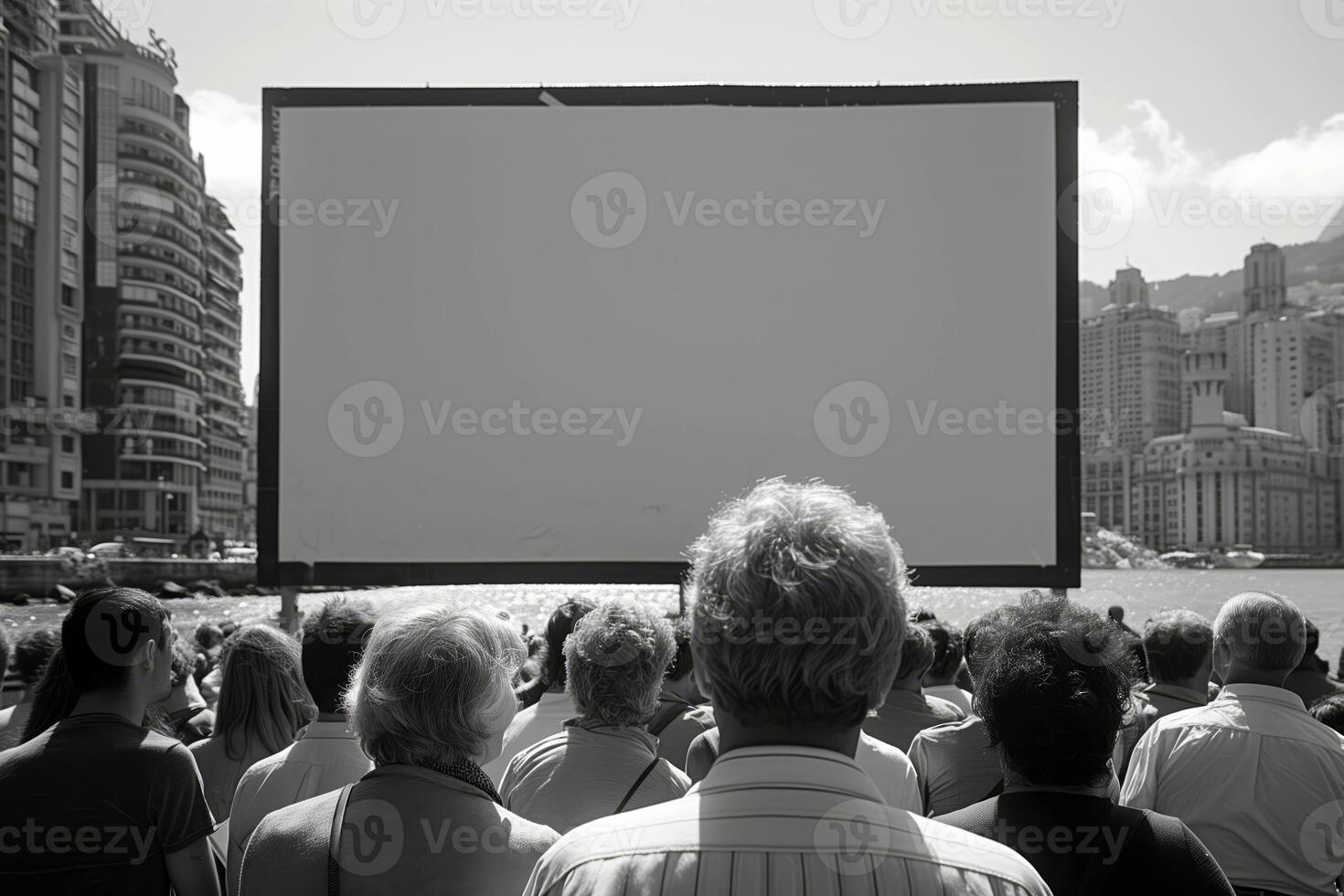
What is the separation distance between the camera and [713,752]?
226 centimetres

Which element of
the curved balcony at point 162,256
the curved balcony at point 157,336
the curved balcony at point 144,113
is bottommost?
the curved balcony at point 157,336

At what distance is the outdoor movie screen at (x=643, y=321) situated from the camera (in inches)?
212

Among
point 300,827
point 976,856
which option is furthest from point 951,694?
point 976,856

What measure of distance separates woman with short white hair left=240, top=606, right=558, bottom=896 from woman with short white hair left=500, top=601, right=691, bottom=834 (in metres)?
0.45

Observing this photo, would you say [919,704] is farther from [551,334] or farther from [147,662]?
[551,334]

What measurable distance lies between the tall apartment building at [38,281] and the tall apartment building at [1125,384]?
208 ft

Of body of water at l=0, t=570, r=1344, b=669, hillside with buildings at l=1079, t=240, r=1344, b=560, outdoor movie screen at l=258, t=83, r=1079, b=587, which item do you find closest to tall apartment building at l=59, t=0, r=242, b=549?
body of water at l=0, t=570, r=1344, b=669

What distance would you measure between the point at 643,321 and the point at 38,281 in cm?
6294

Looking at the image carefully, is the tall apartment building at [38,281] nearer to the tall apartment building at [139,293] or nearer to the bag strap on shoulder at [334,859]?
the tall apartment building at [139,293]

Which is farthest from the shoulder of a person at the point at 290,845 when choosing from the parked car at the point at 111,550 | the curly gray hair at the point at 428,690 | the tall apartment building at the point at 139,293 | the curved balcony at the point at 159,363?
the curved balcony at the point at 159,363

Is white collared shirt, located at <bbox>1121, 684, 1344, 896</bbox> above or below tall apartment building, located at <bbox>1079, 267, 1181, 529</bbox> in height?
below

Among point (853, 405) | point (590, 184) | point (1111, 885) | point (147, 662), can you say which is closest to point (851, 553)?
point (1111, 885)

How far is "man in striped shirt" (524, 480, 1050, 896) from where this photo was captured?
0.99 m

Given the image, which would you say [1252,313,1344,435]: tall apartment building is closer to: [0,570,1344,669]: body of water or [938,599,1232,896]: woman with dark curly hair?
[0,570,1344,669]: body of water
